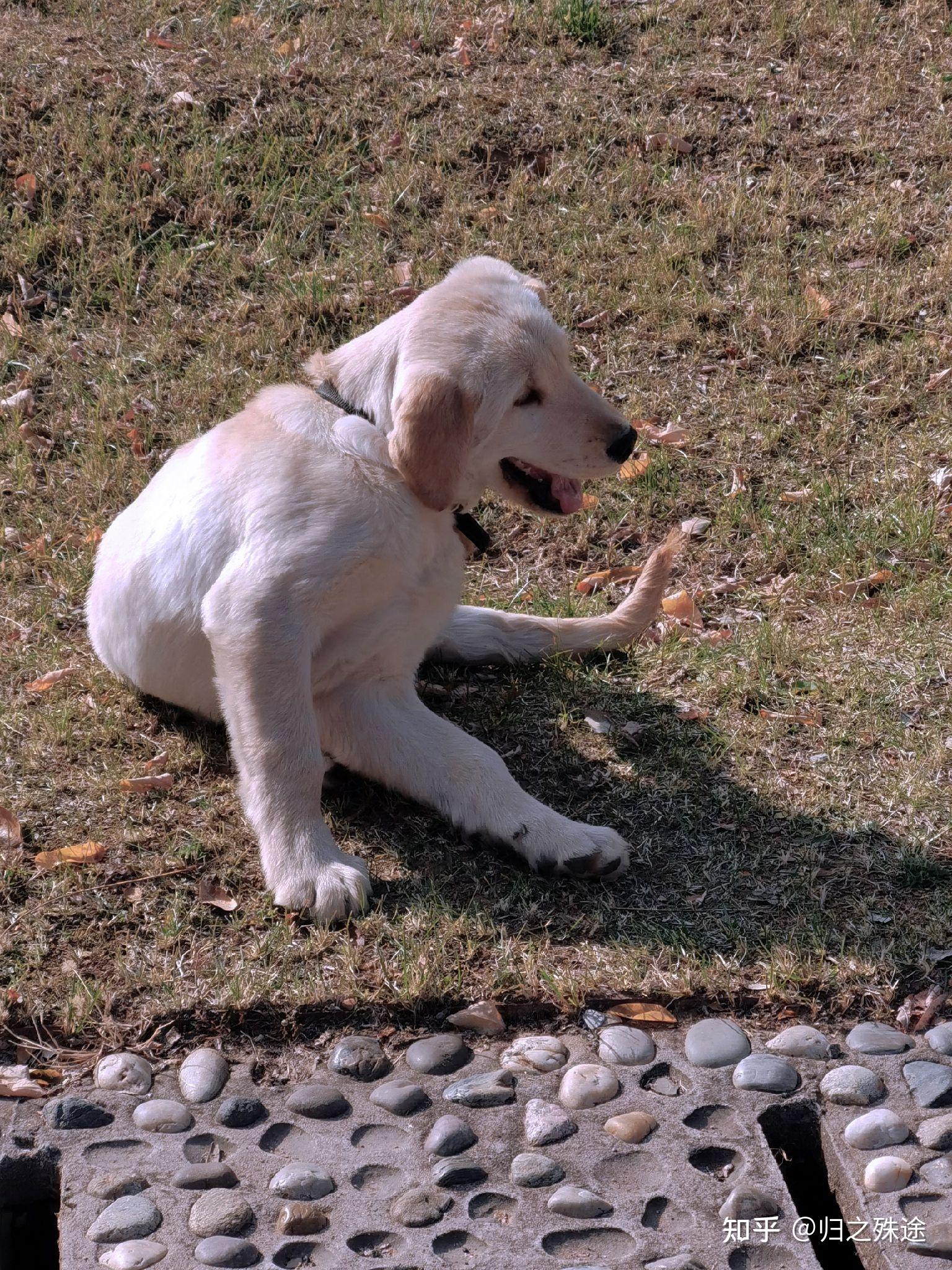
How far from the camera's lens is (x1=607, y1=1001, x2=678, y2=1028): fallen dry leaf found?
9.01 feet

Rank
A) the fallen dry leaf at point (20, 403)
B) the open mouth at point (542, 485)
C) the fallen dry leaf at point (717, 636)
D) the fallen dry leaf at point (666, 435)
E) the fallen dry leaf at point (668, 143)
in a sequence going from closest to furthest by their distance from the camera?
the open mouth at point (542, 485), the fallen dry leaf at point (717, 636), the fallen dry leaf at point (666, 435), the fallen dry leaf at point (20, 403), the fallen dry leaf at point (668, 143)

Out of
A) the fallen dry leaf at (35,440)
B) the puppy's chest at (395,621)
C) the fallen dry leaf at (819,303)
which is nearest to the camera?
the puppy's chest at (395,621)

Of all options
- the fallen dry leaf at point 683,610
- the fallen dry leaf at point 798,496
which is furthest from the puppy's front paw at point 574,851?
the fallen dry leaf at point 798,496

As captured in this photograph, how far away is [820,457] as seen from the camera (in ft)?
16.8

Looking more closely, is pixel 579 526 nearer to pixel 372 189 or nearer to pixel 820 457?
pixel 820 457

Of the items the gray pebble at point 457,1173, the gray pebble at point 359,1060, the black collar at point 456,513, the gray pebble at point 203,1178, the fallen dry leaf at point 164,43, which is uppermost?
the fallen dry leaf at point 164,43

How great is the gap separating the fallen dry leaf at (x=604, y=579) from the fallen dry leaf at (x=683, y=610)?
279 mm

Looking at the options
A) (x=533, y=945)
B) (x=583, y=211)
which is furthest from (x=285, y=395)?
(x=583, y=211)

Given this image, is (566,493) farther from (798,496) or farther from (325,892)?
(798,496)

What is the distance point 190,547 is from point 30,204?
398 cm

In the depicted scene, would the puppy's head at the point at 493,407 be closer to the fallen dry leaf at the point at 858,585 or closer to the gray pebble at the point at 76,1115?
the fallen dry leaf at the point at 858,585

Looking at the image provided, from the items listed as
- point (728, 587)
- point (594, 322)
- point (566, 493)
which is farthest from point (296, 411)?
point (594, 322)

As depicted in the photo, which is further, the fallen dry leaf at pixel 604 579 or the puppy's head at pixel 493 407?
the fallen dry leaf at pixel 604 579

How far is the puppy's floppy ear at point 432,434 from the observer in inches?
119
